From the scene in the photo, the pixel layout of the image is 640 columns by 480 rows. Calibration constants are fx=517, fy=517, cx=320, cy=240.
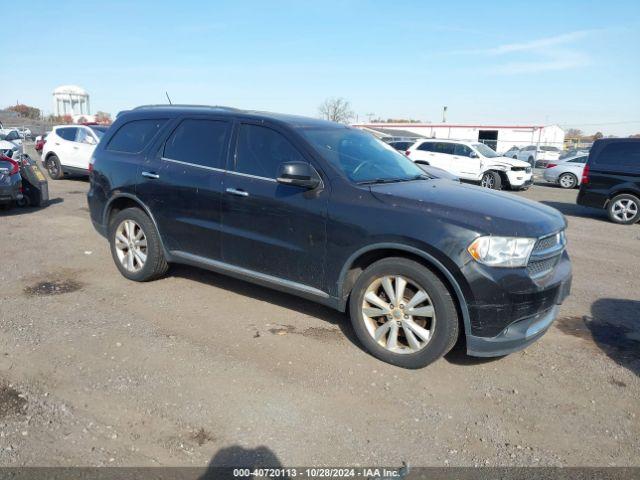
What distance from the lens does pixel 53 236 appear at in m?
7.94

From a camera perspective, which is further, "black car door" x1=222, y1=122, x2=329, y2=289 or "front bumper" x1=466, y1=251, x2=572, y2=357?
"black car door" x1=222, y1=122, x2=329, y2=289

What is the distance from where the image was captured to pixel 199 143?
16.7 ft

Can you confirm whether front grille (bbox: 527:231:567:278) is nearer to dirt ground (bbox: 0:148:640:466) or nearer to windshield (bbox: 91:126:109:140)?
dirt ground (bbox: 0:148:640:466)

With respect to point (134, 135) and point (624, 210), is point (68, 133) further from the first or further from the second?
point (624, 210)

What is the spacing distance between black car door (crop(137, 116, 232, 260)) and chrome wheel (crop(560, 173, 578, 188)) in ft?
62.3

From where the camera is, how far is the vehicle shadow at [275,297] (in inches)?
187

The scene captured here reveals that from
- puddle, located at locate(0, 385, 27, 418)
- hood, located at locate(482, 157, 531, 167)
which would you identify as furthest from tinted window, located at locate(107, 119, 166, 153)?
hood, located at locate(482, 157, 531, 167)

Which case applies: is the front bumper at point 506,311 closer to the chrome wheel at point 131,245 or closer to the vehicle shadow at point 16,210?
the chrome wheel at point 131,245

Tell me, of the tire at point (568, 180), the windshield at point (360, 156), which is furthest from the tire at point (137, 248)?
the tire at point (568, 180)

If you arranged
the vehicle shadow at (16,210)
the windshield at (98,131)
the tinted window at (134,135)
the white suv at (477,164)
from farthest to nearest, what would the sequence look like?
the white suv at (477,164) < the windshield at (98,131) < the vehicle shadow at (16,210) < the tinted window at (134,135)

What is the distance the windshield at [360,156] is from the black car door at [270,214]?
257 mm

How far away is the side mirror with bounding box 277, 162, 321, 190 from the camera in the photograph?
409cm

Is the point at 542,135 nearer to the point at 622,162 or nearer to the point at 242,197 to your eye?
the point at 622,162

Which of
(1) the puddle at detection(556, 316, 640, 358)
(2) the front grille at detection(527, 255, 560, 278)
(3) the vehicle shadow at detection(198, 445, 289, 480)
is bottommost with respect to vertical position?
(3) the vehicle shadow at detection(198, 445, 289, 480)
